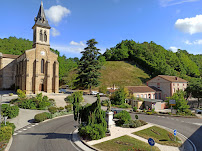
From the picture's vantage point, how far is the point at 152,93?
129 feet

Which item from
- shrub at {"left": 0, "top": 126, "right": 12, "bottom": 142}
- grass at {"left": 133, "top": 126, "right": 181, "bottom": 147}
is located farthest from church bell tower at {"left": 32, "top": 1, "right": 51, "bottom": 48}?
grass at {"left": 133, "top": 126, "right": 181, "bottom": 147}

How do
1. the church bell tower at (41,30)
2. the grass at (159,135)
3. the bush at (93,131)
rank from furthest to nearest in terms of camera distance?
the church bell tower at (41,30) → the grass at (159,135) → the bush at (93,131)

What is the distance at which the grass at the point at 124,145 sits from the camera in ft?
34.5

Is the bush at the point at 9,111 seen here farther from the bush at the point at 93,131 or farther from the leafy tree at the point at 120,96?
the leafy tree at the point at 120,96

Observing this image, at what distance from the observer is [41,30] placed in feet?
126

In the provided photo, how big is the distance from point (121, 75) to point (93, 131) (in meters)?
61.6

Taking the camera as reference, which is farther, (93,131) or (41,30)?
→ (41,30)

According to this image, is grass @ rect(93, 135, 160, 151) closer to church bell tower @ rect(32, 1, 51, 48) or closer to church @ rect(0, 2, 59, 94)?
church @ rect(0, 2, 59, 94)

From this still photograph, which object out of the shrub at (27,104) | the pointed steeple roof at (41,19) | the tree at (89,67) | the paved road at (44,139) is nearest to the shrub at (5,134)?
the paved road at (44,139)

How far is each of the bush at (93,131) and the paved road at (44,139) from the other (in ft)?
4.98

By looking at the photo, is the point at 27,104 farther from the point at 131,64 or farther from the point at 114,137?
the point at 131,64

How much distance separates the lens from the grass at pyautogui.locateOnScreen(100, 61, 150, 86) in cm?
6588

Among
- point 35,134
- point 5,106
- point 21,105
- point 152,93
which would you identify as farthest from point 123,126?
point 152,93

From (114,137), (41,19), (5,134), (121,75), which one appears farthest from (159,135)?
(121,75)
